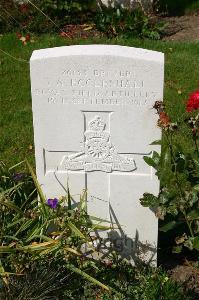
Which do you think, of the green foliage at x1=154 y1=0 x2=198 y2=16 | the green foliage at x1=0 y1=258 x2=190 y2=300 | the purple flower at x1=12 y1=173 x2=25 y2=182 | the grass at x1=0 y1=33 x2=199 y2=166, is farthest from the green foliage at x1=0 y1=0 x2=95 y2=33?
the green foliage at x1=0 y1=258 x2=190 y2=300

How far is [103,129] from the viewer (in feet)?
12.0

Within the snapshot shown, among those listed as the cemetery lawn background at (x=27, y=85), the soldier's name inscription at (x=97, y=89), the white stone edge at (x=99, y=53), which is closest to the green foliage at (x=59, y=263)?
the soldier's name inscription at (x=97, y=89)

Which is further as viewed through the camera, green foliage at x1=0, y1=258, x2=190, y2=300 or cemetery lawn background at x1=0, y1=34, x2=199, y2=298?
cemetery lawn background at x1=0, y1=34, x2=199, y2=298

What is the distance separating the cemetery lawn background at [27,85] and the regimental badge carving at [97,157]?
1.53 metres

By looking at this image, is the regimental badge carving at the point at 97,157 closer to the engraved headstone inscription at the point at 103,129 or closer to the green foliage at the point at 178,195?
the engraved headstone inscription at the point at 103,129

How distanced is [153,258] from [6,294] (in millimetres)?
1070

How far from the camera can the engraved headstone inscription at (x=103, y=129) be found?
3.45 metres

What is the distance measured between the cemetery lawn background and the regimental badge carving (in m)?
1.53

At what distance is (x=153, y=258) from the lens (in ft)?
13.2

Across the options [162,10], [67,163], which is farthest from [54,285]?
[162,10]

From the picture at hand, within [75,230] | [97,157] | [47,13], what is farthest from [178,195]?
[47,13]

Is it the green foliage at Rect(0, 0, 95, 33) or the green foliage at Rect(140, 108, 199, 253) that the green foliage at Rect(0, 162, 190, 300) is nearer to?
the green foliage at Rect(140, 108, 199, 253)

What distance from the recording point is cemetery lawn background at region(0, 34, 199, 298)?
18.1 ft

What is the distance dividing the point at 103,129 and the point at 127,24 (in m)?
4.29
